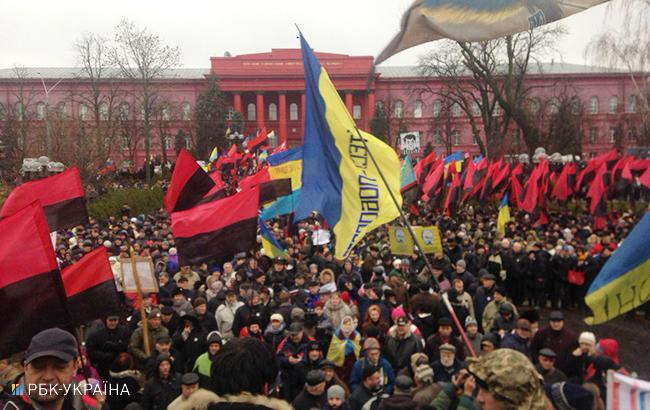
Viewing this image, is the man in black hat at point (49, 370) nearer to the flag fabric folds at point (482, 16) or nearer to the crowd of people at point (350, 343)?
the crowd of people at point (350, 343)

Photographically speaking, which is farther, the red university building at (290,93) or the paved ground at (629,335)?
the red university building at (290,93)

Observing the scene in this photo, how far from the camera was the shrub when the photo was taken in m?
25.1

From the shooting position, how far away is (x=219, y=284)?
380 inches

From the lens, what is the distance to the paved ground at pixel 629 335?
904 centimetres

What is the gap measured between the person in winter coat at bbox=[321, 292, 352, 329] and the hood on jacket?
5.06 metres

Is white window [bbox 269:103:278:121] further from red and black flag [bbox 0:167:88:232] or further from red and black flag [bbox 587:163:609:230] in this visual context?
red and black flag [bbox 0:167:88:232]

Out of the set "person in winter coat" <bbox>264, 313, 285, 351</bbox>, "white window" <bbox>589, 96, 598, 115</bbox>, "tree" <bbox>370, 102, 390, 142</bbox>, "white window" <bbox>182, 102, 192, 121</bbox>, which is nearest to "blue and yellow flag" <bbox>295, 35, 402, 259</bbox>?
"person in winter coat" <bbox>264, 313, 285, 351</bbox>

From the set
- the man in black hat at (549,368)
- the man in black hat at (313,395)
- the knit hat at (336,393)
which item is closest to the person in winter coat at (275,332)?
the man in black hat at (313,395)

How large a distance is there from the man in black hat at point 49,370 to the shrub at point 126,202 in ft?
73.1

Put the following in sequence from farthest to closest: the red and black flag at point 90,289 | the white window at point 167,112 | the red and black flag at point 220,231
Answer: the white window at point 167,112
the red and black flag at point 220,231
the red and black flag at point 90,289

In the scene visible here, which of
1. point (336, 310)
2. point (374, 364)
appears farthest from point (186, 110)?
point (374, 364)

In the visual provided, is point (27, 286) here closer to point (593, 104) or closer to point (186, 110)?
point (186, 110)

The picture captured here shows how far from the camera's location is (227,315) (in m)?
8.04

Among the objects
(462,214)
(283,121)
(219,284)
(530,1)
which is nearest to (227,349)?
(530,1)
